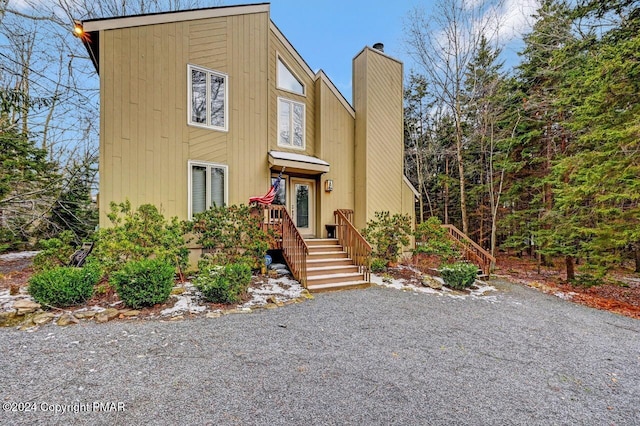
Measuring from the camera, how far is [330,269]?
7.43 meters

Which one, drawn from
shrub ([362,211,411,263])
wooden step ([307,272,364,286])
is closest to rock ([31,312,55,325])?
wooden step ([307,272,364,286])

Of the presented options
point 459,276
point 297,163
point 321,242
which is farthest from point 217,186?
point 459,276

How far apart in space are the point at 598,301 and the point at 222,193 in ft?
35.7

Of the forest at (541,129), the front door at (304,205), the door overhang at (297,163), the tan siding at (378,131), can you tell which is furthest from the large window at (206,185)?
the forest at (541,129)

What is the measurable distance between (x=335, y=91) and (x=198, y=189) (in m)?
6.10

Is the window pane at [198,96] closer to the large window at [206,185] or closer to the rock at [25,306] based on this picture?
the large window at [206,185]

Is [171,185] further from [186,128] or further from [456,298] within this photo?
[456,298]

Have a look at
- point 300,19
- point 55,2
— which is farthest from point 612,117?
point 55,2

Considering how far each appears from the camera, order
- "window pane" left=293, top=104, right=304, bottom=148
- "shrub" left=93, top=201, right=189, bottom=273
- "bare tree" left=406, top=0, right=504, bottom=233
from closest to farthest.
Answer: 1. "shrub" left=93, top=201, right=189, bottom=273
2. "window pane" left=293, top=104, right=304, bottom=148
3. "bare tree" left=406, top=0, right=504, bottom=233

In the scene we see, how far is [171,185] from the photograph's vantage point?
7.11 meters

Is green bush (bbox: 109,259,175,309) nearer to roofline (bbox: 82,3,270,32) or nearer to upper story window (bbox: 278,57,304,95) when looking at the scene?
roofline (bbox: 82,3,270,32)

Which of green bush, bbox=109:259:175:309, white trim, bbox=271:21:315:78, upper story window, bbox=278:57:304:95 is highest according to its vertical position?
white trim, bbox=271:21:315:78

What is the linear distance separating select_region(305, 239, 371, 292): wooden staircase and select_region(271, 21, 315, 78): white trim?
640 cm

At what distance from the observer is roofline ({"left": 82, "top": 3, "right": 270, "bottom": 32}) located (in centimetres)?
637
